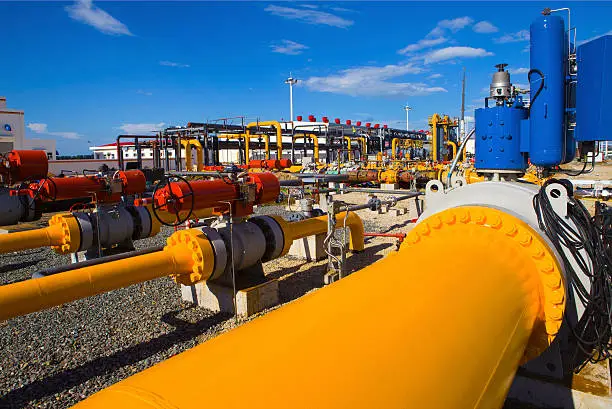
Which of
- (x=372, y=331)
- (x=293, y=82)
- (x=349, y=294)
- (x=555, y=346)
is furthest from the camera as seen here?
(x=293, y=82)

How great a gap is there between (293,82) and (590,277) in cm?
2978

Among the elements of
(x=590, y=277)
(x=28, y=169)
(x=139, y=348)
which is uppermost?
(x=28, y=169)

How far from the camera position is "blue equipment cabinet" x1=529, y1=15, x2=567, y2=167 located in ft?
8.30

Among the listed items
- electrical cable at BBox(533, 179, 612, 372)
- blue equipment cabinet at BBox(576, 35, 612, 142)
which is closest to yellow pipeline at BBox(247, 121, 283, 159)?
blue equipment cabinet at BBox(576, 35, 612, 142)

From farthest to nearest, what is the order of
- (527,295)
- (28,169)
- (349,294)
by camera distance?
(28,169) < (527,295) < (349,294)

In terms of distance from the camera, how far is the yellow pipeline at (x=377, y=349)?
70 cm

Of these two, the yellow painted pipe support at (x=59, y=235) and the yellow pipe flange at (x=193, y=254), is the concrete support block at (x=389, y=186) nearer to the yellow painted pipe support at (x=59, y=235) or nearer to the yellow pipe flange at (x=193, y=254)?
the yellow painted pipe support at (x=59, y=235)

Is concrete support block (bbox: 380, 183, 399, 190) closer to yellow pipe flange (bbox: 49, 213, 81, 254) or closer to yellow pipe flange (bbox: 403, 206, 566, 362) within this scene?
yellow pipe flange (bbox: 49, 213, 81, 254)

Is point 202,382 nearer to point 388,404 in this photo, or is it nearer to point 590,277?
point 388,404

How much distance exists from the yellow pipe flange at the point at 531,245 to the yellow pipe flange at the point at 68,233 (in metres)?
4.90

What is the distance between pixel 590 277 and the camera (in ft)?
6.26

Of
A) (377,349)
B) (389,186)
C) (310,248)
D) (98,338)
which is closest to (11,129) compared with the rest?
(389,186)

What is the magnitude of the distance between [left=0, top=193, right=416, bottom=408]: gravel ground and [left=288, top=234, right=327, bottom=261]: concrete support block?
23.4 inches

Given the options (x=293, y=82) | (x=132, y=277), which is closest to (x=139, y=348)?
(x=132, y=277)
